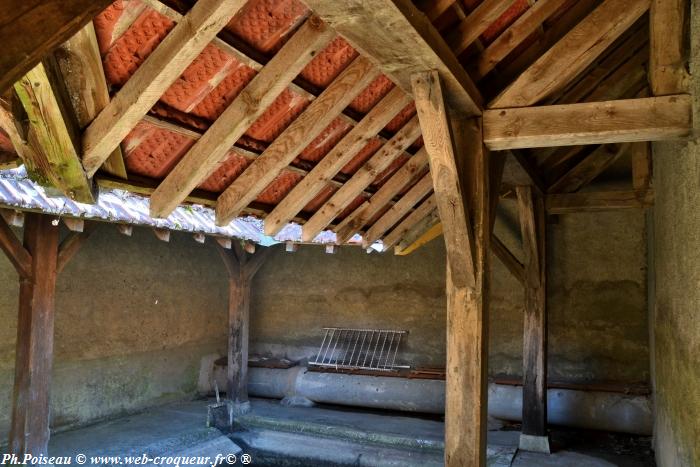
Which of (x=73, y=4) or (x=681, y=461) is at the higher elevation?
(x=73, y=4)

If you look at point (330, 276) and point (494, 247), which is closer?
point (494, 247)

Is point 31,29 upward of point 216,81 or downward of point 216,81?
downward

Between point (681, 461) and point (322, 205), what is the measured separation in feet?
9.93

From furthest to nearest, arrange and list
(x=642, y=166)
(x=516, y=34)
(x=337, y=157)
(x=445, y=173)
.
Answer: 1. (x=642, y=166)
2. (x=337, y=157)
3. (x=516, y=34)
4. (x=445, y=173)

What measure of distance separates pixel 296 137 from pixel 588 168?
3995mm

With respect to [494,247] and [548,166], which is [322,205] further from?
[548,166]

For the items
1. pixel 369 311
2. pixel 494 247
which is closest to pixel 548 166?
pixel 494 247

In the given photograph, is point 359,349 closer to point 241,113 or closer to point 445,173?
point 445,173

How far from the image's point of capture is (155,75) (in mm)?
2309

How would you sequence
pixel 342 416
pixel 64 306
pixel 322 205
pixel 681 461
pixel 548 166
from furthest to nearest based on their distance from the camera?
1. pixel 342 416
2. pixel 64 306
3. pixel 548 166
4. pixel 322 205
5. pixel 681 461

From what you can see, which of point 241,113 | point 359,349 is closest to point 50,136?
point 241,113

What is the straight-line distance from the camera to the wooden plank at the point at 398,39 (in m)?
2.06

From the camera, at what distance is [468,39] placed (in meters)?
3.01

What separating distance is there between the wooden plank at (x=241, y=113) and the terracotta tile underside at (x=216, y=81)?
69 mm
